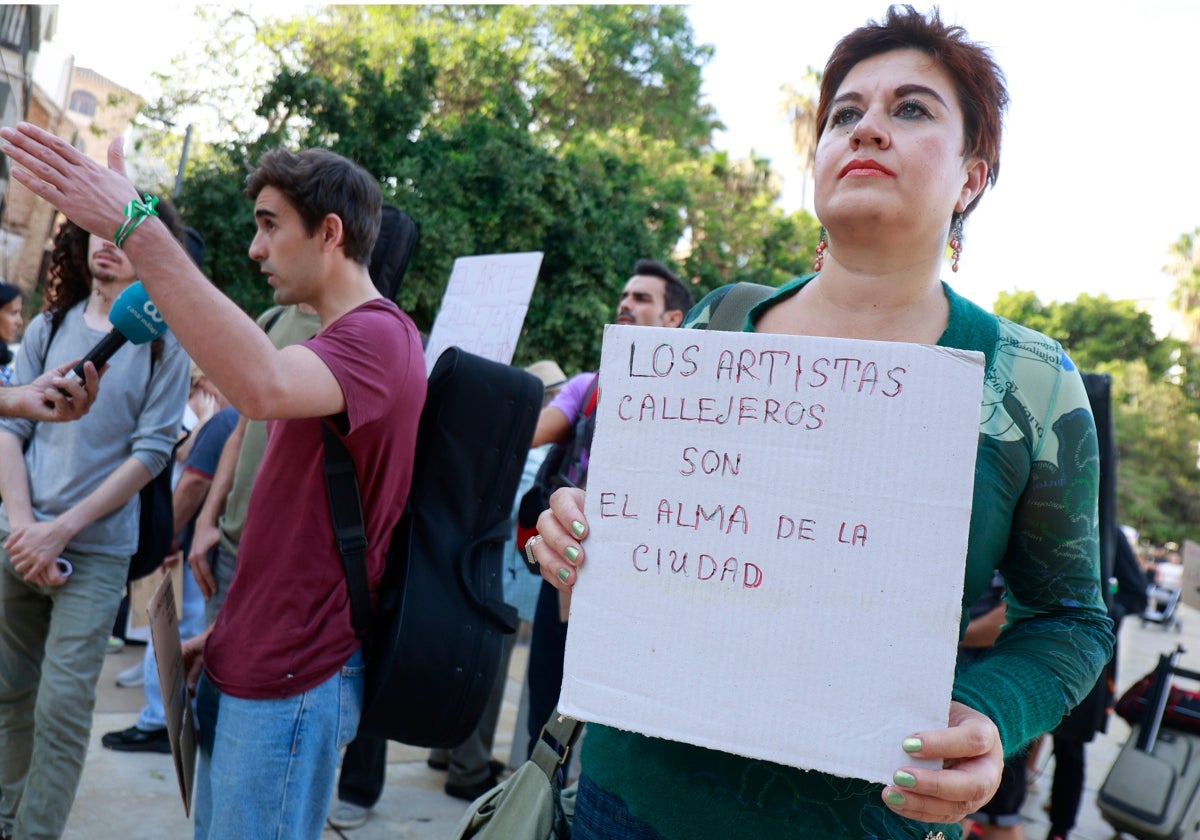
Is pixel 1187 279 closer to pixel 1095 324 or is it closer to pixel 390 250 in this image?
pixel 1095 324

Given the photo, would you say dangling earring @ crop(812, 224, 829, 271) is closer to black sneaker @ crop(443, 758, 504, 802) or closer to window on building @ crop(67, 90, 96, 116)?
black sneaker @ crop(443, 758, 504, 802)

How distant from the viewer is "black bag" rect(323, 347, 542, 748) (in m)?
2.14

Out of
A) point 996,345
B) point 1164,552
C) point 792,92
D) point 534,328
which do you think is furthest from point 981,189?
point 1164,552

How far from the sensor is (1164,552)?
4369cm

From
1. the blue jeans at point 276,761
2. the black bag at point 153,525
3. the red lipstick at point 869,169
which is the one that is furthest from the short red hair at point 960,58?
the black bag at point 153,525

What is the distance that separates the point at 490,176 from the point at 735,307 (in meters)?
12.9

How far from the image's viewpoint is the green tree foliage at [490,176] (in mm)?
13234

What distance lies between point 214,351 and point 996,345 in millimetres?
1214

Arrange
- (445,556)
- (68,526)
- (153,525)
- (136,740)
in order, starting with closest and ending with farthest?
(445,556), (68,526), (153,525), (136,740)

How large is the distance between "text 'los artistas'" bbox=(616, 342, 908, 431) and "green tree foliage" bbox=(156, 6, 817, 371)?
12.3 metres

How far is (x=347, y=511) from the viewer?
2.06 m

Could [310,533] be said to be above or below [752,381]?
below

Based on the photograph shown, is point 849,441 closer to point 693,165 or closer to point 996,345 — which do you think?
point 996,345

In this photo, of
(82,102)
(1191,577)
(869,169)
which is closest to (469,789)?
(869,169)
